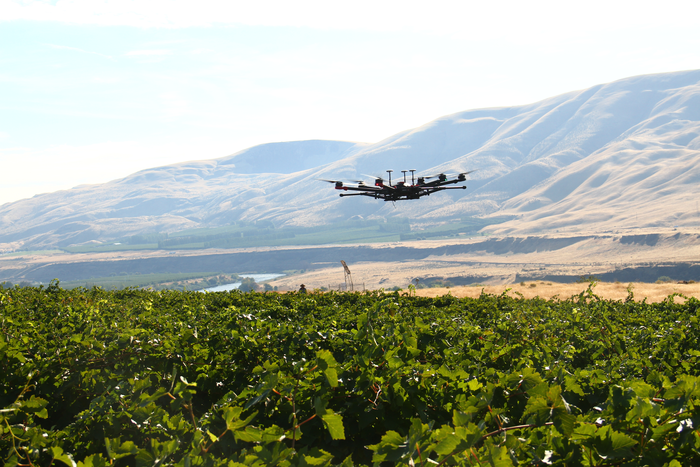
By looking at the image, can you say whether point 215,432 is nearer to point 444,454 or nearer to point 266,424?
point 266,424

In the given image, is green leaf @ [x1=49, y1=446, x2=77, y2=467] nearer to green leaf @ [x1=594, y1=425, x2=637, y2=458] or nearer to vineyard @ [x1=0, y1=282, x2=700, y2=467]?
vineyard @ [x1=0, y1=282, x2=700, y2=467]

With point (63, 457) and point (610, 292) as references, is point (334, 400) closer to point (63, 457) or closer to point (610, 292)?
point (63, 457)

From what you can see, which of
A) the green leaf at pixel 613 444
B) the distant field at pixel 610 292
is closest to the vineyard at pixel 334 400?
the green leaf at pixel 613 444

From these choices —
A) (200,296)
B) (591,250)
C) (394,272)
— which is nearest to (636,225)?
(591,250)

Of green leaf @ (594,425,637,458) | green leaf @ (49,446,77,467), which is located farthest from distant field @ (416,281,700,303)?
green leaf @ (49,446,77,467)

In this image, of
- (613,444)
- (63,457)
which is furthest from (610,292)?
(63,457)

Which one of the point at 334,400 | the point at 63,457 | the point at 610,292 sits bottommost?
the point at 610,292

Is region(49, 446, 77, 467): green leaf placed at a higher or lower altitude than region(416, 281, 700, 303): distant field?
higher

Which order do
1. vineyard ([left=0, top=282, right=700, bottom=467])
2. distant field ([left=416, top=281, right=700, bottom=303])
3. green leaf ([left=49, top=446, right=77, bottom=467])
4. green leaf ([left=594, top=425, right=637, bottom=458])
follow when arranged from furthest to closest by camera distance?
distant field ([left=416, top=281, right=700, bottom=303]), green leaf ([left=49, top=446, right=77, bottom=467]), vineyard ([left=0, top=282, right=700, bottom=467]), green leaf ([left=594, top=425, right=637, bottom=458])
